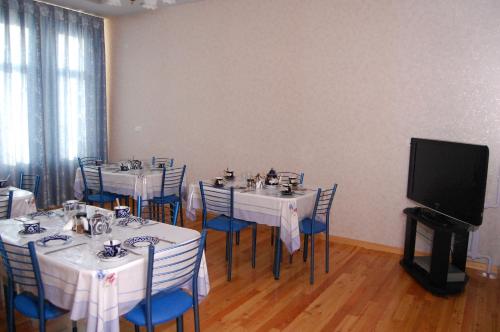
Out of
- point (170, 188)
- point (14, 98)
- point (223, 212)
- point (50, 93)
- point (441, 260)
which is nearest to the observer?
point (441, 260)

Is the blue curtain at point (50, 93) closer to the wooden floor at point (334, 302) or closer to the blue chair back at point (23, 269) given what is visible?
the wooden floor at point (334, 302)

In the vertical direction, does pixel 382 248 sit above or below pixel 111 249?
below

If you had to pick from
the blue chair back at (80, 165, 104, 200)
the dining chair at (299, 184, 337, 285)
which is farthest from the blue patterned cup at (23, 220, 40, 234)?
the blue chair back at (80, 165, 104, 200)

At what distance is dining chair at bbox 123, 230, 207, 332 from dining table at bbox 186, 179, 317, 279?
1.42m

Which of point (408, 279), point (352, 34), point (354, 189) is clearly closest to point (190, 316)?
point (408, 279)

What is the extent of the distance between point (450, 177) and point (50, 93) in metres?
5.73

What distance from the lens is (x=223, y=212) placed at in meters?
4.02

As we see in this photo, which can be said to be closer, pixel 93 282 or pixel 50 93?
pixel 93 282

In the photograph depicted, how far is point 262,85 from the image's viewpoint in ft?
17.9

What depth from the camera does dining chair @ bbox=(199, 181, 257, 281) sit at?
12.6 feet

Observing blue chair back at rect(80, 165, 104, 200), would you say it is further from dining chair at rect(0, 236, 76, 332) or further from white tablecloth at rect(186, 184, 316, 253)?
dining chair at rect(0, 236, 76, 332)

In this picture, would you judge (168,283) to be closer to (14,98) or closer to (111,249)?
(111,249)

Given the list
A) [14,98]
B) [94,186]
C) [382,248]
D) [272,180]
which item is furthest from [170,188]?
[14,98]

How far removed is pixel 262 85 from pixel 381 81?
1.62 meters
